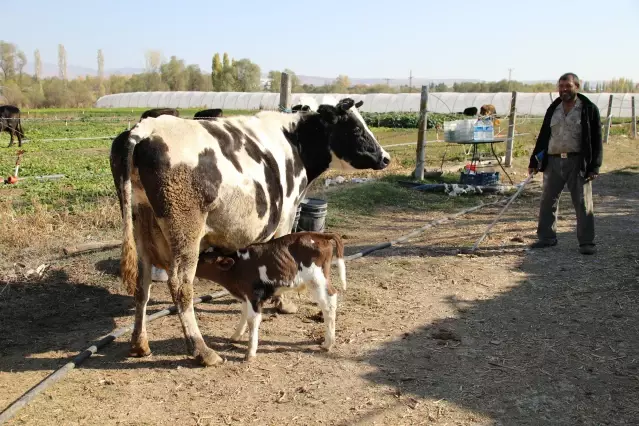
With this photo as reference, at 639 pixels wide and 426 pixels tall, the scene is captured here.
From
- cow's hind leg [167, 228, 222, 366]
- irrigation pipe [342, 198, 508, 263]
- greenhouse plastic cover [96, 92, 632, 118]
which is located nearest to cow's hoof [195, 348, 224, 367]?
cow's hind leg [167, 228, 222, 366]

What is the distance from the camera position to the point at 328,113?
19.3ft

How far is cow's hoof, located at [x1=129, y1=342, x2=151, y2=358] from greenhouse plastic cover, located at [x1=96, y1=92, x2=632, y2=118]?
26248 millimetres

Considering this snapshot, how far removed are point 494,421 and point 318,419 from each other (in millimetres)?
1162

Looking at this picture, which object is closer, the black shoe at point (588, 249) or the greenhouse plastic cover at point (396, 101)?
the black shoe at point (588, 249)

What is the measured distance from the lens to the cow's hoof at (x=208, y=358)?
4.61 m

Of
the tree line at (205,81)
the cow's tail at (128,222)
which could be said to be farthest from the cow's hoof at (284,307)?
the tree line at (205,81)

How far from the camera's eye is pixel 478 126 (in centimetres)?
1328

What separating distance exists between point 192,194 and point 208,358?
1.32 metres

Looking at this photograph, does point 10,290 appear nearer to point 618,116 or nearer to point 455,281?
point 455,281

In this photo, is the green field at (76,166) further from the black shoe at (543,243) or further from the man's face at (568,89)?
the man's face at (568,89)

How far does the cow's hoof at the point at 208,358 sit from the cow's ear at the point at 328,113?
2596mm

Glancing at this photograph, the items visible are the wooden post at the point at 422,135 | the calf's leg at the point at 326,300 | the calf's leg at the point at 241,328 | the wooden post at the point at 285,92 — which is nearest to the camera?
the calf's leg at the point at 326,300

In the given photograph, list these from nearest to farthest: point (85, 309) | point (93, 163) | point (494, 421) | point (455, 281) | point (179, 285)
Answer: point (494, 421)
point (179, 285)
point (85, 309)
point (455, 281)
point (93, 163)

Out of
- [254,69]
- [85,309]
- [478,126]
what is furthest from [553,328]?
[254,69]
